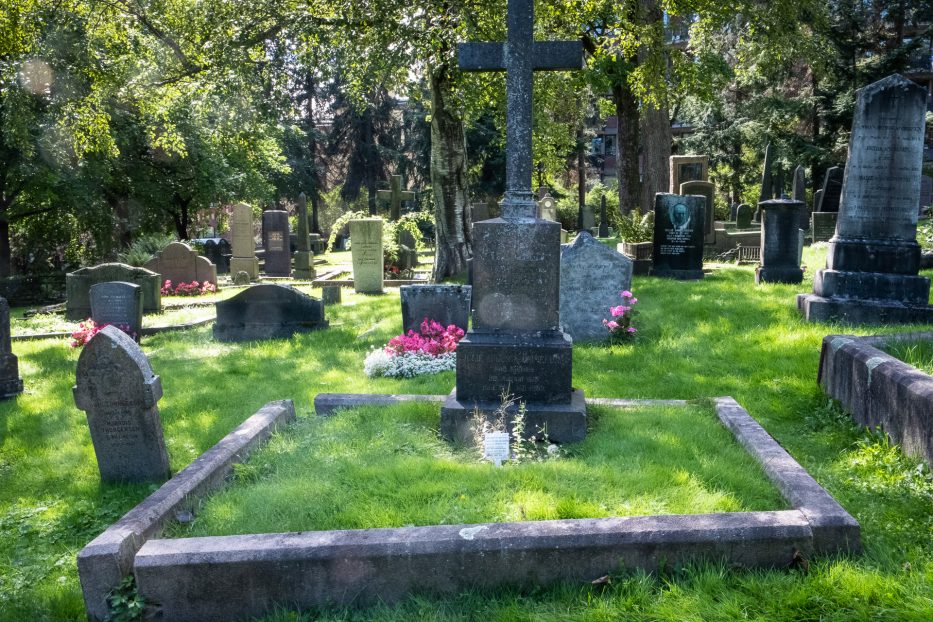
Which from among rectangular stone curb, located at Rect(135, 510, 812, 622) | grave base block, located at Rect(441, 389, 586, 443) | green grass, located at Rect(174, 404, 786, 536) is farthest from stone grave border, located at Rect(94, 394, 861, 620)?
grave base block, located at Rect(441, 389, 586, 443)

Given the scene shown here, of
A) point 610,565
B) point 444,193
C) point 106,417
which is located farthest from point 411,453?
point 444,193

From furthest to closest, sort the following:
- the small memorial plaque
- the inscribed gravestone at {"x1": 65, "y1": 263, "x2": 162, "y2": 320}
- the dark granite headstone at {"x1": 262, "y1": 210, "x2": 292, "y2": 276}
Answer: the dark granite headstone at {"x1": 262, "y1": 210, "x2": 292, "y2": 276}
the inscribed gravestone at {"x1": 65, "y1": 263, "x2": 162, "y2": 320}
the small memorial plaque

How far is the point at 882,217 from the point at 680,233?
17.8 feet

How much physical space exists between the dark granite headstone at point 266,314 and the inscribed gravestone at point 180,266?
348 inches

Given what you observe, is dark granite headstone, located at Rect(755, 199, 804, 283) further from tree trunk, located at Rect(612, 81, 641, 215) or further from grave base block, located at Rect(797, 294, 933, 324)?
tree trunk, located at Rect(612, 81, 641, 215)

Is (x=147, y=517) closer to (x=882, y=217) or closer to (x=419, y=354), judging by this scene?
(x=419, y=354)

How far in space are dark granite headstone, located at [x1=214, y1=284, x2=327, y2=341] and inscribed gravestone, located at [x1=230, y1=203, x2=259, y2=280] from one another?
1221 cm

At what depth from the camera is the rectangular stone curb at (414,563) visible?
3.38 m

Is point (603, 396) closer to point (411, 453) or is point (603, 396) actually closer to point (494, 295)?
point (494, 295)

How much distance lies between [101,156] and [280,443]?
22.8m

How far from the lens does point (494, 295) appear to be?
18.9 feet

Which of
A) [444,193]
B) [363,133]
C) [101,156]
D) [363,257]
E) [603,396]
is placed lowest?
[603,396]

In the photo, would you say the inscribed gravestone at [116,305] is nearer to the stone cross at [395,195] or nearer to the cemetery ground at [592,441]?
the cemetery ground at [592,441]

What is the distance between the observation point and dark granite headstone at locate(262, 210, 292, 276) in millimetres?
24469
